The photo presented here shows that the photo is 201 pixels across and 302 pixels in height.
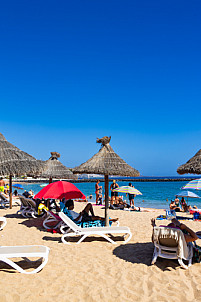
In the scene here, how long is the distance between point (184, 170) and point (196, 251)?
5.68 ft

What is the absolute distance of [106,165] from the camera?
6590mm

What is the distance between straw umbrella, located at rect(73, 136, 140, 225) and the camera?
6.48 metres

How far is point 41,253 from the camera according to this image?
12.1 ft

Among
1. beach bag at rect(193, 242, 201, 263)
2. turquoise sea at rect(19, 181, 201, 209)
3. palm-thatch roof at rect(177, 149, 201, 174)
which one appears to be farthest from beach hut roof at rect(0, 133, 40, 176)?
turquoise sea at rect(19, 181, 201, 209)

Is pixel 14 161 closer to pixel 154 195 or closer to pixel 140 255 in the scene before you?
pixel 140 255

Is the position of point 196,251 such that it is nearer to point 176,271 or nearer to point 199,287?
point 176,271

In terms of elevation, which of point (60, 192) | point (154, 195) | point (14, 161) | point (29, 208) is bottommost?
point (154, 195)

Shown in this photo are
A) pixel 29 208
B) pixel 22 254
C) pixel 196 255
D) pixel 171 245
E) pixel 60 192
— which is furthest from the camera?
pixel 29 208

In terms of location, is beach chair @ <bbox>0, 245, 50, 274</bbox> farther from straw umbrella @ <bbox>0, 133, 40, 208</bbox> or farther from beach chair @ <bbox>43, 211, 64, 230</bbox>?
straw umbrella @ <bbox>0, 133, 40, 208</bbox>

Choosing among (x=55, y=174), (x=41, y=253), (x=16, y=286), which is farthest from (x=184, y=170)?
(x=55, y=174)

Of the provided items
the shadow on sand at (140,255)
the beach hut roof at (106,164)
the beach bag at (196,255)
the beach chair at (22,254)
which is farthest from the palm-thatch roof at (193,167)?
the beach chair at (22,254)

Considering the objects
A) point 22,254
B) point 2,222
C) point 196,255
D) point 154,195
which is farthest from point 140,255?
point 154,195

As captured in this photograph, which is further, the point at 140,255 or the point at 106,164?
the point at 106,164

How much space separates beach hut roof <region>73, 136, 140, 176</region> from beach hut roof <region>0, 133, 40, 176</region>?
9.23 ft
